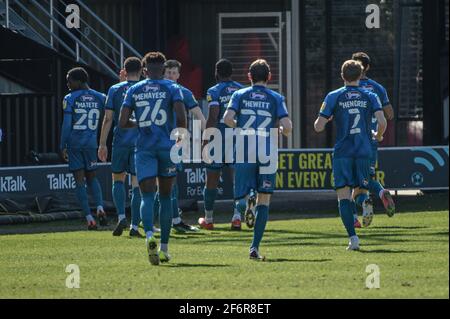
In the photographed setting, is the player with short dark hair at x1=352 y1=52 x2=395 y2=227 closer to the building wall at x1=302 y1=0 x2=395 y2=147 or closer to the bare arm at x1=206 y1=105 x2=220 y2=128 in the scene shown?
the bare arm at x1=206 y1=105 x2=220 y2=128

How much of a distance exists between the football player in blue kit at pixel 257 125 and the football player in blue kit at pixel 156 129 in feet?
2.09

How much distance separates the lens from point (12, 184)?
71.9 ft

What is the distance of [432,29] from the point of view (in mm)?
25734

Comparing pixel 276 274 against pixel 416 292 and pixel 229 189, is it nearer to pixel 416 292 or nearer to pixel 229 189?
pixel 416 292

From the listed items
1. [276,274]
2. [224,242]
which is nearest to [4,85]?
[224,242]

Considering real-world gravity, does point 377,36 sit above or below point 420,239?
→ above

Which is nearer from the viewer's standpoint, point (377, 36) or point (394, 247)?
point (394, 247)

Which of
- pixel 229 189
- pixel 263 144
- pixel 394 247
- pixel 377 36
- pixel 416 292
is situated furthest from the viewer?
pixel 377 36

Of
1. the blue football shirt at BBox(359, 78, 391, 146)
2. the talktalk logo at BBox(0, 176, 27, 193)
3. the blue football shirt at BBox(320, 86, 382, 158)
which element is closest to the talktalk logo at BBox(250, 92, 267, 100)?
the blue football shirt at BBox(320, 86, 382, 158)

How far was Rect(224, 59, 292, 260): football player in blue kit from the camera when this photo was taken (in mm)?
14320

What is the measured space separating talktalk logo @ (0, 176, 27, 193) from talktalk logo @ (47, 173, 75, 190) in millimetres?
451

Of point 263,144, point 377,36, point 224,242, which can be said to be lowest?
point 224,242

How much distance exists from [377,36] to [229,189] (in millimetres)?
5744

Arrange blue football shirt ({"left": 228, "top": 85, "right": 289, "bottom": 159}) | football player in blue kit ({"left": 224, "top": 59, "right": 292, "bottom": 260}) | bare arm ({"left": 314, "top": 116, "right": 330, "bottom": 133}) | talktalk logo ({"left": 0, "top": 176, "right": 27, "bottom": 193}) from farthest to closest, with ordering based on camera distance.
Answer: talktalk logo ({"left": 0, "top": 176, "right": 27, "bottom": 193})
bare arm ({"left": 314, "top": 116, "right": 330, "bottom": 133})
blue football shirt ({"left": 228, "top": 85, "right": 289, "bottom": 159})
football player in blue kit ({"left": 224, "top": 59, "right": 292, "bottom": 260})
